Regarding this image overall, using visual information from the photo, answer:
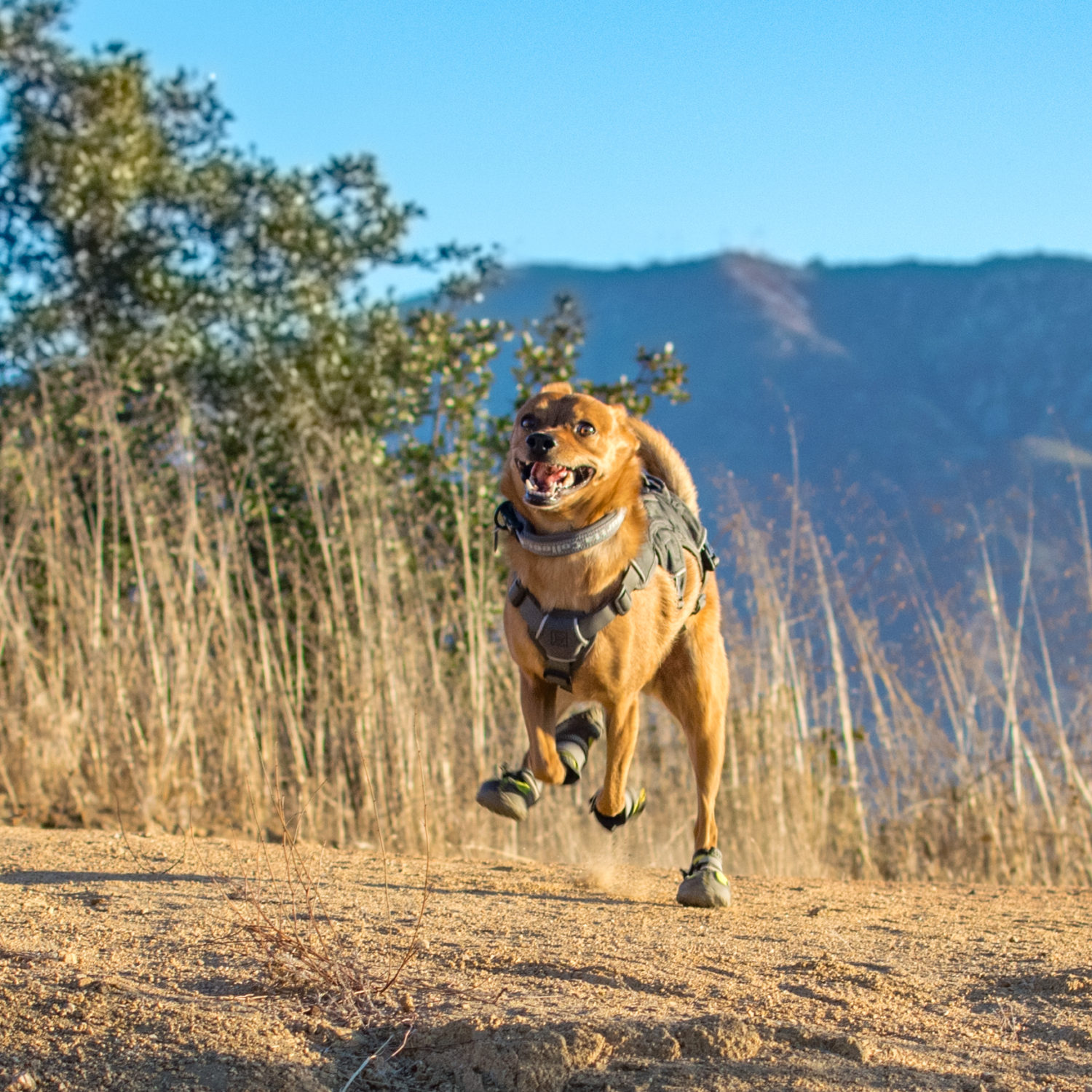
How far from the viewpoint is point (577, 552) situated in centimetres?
402

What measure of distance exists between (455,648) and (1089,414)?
47467mm

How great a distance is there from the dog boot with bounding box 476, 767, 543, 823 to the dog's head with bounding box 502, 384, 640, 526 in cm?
87

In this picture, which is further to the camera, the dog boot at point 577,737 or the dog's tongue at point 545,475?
the dog boot at point 577,737

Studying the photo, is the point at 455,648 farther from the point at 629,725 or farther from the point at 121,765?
the point at 629,725

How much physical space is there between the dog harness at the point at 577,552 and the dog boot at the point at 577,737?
1.14 feet

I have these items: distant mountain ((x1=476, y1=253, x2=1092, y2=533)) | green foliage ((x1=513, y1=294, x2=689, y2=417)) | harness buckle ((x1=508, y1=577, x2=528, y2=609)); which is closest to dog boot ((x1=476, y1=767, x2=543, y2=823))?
harness buckle ((x1=508, y1=577, x2=528, y2=609))

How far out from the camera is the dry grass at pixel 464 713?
21.4ft

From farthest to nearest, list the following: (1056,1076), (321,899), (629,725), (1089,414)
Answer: (1089,414) < (629,725) < (321,899) < (1056,1076)

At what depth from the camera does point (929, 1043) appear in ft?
9.53

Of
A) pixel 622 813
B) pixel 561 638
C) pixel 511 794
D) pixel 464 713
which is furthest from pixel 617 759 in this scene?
pixel 464 713

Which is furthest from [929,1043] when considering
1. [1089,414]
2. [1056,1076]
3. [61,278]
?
[1089,414]

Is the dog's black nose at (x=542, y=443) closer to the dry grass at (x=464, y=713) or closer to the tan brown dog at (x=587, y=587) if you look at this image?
the tan brown dog at (x=587, y=587)

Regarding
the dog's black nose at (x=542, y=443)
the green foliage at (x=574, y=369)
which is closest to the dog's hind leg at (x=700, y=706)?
the dog's black nose at (x=542, y=443)

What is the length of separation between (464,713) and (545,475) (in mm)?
3785
